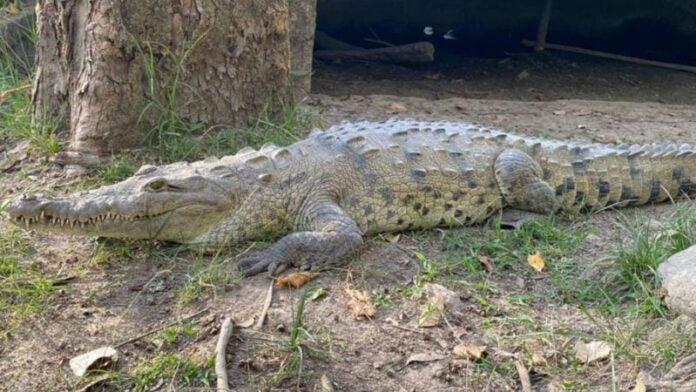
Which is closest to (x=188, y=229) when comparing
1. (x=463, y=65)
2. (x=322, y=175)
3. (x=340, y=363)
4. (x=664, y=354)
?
(x=322, y=175)

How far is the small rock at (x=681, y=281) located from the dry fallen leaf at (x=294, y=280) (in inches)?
62.9

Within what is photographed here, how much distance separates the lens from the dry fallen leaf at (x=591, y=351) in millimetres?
3016

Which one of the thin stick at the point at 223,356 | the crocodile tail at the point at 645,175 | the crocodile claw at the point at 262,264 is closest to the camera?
the thin stick at the point at 223,356

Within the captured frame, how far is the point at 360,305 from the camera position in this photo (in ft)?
11.1

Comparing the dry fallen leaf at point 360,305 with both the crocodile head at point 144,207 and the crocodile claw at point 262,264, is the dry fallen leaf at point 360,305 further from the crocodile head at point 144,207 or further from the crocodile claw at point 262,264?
the crocodile head at point 144,207

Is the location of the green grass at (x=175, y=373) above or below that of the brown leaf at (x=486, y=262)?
below

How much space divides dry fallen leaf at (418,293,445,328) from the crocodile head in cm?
124

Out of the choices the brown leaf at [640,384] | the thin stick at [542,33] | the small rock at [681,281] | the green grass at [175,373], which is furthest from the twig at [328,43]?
the brown leaf at [640,384]

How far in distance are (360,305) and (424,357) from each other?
0.43 meters

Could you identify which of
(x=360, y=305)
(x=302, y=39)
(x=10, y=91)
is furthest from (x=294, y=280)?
(x=302, y=39)

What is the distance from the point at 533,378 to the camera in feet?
9.73

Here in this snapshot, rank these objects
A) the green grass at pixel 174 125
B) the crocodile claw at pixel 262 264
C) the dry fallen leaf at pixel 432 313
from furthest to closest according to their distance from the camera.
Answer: the green grass at pixel 174 125
the crocodile claw at pixel 262 264
the dry fallen leaf at pixel 432 313

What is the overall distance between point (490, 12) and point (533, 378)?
9901 mm

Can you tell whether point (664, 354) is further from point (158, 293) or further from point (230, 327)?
point (158, 293)
